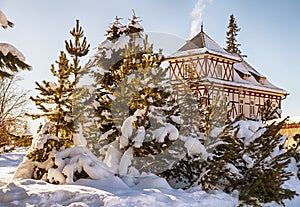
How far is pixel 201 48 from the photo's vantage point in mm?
29719

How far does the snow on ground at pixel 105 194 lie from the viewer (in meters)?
6.71

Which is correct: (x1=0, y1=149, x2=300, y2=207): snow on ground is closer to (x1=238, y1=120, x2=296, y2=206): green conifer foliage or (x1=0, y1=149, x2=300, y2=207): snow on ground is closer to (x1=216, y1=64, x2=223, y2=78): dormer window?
(x1=238, y1=120, x2=296, y2=206): green conifer foliage

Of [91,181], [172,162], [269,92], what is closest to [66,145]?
[91,181]

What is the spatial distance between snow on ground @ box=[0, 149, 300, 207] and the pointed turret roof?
21.9 m

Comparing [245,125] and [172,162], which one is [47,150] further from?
[245,125]

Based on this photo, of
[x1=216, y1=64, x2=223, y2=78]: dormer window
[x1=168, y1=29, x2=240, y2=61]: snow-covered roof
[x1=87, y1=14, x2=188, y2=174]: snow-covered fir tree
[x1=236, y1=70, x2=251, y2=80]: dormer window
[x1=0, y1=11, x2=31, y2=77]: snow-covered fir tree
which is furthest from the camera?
[x1=236, y1=70, x2=251, y2=80]: dormer window

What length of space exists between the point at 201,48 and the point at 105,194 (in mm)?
24041

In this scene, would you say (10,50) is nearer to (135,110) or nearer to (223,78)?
(135,110)

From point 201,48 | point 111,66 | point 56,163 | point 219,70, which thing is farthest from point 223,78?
point 56,163

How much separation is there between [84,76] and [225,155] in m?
3.88

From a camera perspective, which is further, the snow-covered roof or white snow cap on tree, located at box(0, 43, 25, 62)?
the snow-covered roof

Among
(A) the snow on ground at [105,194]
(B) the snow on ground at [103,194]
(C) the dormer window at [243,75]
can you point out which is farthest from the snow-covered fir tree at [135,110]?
(C) the dormer window at [243,75]

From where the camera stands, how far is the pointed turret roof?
97.3 ft

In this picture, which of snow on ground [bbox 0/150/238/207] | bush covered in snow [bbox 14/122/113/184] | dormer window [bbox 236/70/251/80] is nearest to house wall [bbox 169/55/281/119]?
dormer window [bbox 236/70/251/80]
